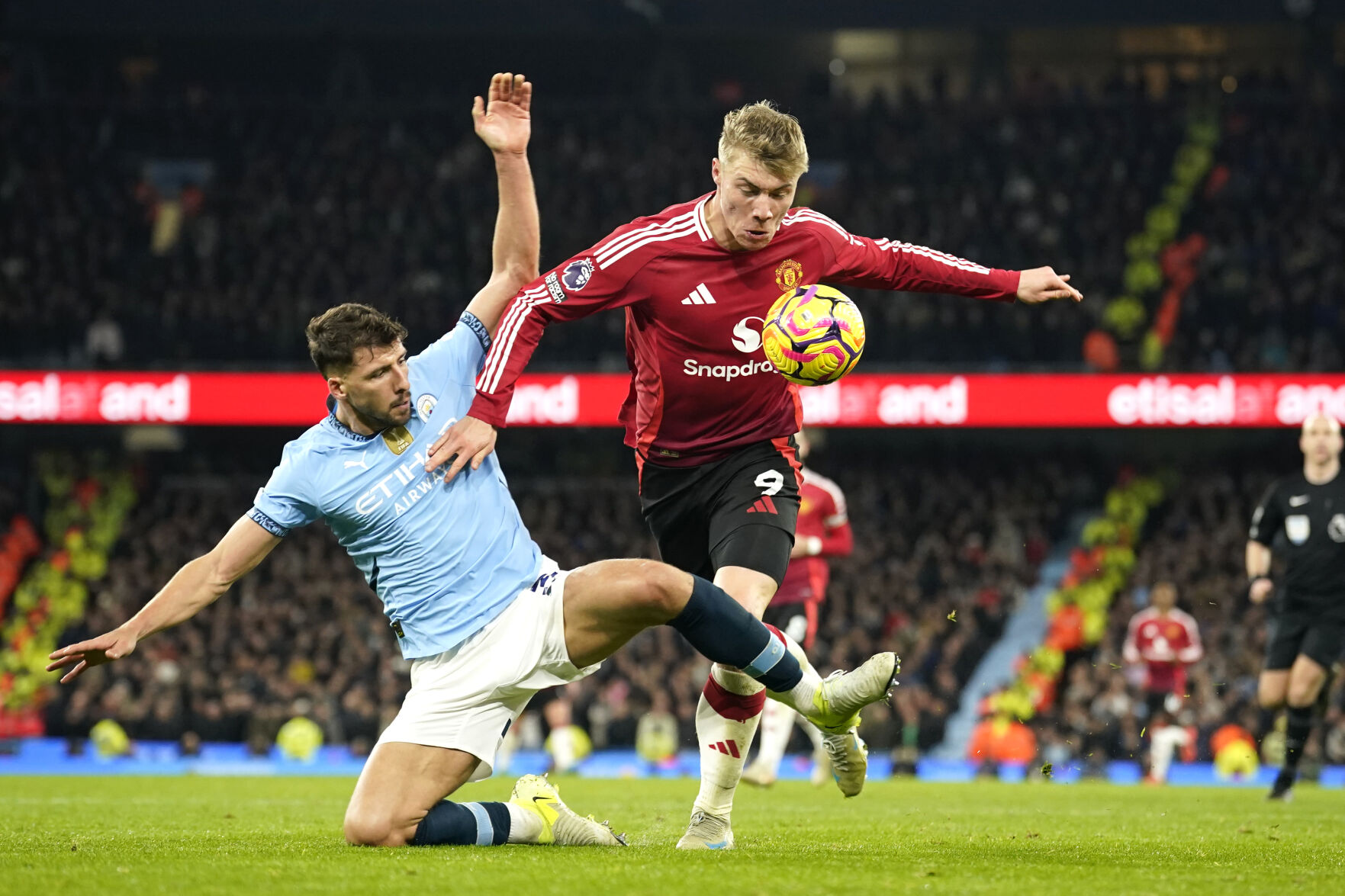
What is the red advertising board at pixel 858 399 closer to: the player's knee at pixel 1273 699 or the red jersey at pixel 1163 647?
the red jersey at pixel 1163 647

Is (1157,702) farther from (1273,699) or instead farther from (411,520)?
(411,520)

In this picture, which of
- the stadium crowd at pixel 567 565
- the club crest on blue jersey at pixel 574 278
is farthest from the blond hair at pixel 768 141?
the stadium crowd at pixel 567 565

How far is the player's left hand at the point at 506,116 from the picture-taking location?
6012mm

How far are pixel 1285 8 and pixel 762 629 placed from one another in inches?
1037

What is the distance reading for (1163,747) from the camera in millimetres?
13953

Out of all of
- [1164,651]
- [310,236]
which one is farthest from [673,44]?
[1164,651]

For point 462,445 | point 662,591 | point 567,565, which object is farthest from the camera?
point 567,565

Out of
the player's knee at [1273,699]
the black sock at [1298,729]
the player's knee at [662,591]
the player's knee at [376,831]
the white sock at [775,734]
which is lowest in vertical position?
the white sock at [775,734]

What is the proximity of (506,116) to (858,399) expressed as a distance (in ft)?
49.5

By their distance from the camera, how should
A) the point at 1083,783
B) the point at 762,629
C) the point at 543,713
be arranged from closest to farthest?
the point at 762,629, the point at 1083,783, the point at 543,713

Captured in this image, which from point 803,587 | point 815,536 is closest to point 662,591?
point 815,536

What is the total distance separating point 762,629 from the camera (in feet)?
16.5

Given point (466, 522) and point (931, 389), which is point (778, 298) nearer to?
point (466, 522)

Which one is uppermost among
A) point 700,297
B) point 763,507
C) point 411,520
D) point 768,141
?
point 768,141
